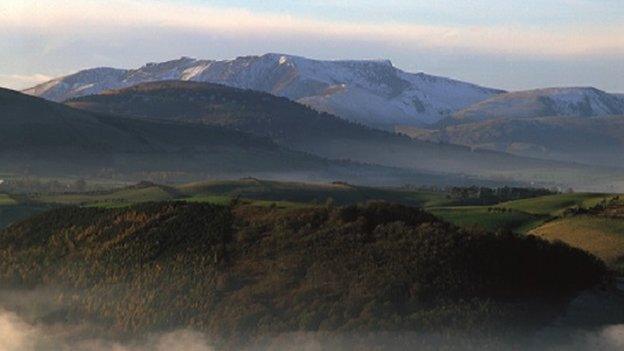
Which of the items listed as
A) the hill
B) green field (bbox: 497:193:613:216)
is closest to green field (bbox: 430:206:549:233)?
green field (bbox: 497:193:613:216)

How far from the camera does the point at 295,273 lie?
39.8 m

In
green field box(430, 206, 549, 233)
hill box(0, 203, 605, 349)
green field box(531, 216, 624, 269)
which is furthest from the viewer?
green field box(430, 206, 549, 233)

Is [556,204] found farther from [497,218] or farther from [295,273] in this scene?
[295,273]

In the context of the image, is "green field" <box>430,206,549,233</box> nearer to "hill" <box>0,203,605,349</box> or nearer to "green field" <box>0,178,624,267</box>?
"green field" <box>0,178,624,267</box>

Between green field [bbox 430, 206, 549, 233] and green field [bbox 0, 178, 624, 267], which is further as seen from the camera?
green field [bbox 430, 206, 549, 233]

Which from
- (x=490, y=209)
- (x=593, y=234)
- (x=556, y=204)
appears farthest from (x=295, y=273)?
(x=556, y=204)

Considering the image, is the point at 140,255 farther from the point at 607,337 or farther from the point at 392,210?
the point at 607,337

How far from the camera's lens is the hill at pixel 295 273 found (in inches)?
1416

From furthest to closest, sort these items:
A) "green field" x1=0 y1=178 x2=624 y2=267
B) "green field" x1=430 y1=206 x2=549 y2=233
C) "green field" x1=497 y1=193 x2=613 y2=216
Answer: "green field" x1=497 y1=193 x2=613 y2=216, "green field" x1=430 y1=206 x2=549 y2=233, "green field" x1=0 y1=178 x2=624 y2=267

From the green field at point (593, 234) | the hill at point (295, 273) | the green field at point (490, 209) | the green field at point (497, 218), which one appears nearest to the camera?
the hill at point (295, 273)

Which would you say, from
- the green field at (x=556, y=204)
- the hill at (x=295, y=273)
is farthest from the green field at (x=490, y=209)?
the hill at (x=295, y=273)

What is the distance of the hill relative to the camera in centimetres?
3597

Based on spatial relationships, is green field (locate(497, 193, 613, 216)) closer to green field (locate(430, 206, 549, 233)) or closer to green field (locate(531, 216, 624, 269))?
green field (locate(430, 206, 549, 233))

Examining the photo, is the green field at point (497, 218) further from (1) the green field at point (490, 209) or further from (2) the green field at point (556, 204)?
(2) the green field at point (556, 204)
